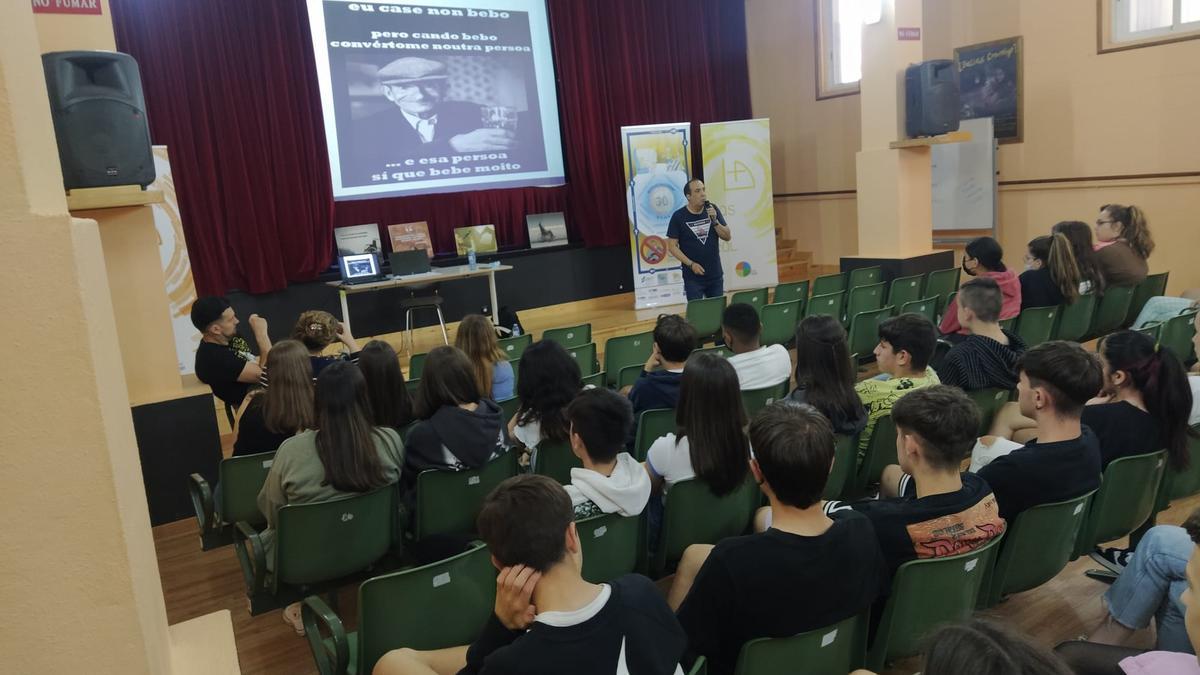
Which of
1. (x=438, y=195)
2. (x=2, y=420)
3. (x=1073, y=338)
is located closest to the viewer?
(x=2, y=420)

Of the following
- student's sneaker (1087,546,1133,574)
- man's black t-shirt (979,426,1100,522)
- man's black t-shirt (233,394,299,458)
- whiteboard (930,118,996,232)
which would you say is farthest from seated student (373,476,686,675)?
whiteboard (930,118,996,232)

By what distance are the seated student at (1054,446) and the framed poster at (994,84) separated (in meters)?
7.19

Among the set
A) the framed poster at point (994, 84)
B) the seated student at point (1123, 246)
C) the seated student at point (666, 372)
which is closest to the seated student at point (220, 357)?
the seated student at point (666, 372)

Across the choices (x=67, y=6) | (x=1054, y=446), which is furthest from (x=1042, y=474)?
(x=67, y=6)

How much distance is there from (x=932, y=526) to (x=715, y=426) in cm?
77

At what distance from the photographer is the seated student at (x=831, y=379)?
2.93 meters

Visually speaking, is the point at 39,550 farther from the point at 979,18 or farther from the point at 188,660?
the point at 979,18

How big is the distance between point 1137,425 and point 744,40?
9.75 m

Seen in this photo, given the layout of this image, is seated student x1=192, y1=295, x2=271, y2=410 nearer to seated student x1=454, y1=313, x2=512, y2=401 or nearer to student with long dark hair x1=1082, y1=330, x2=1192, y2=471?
seated student x1=454, y1=313, x2=512, y2=401

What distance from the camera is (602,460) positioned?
236 cm

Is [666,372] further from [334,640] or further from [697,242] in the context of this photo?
[697,242]

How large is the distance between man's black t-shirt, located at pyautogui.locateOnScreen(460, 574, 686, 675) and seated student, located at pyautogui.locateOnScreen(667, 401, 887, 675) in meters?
0.28

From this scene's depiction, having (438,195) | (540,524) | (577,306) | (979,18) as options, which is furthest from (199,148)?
(979,18)

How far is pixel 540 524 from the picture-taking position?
Answer: 147 cm
